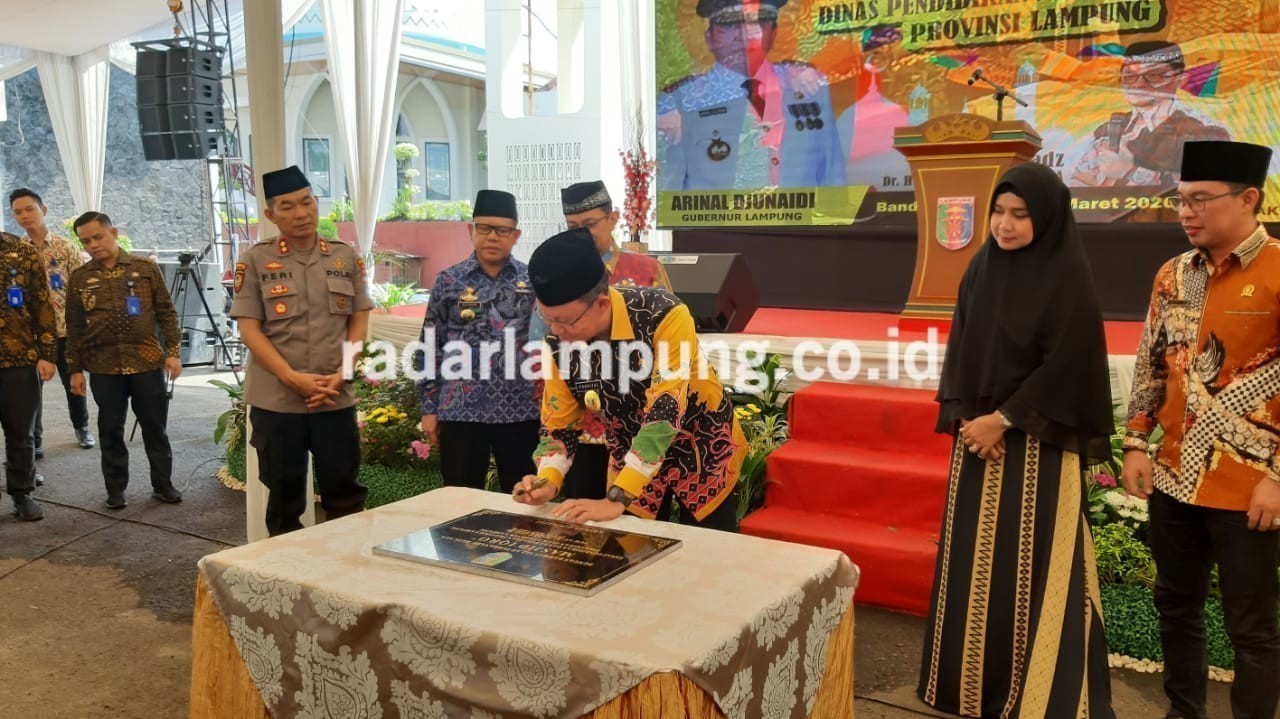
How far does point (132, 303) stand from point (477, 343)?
2477 millimetres

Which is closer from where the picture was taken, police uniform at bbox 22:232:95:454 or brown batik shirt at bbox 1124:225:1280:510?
brown batik shirt at bbox 1124:225:1280:510

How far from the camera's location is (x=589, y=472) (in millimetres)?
2709

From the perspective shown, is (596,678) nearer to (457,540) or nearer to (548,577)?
(548,577)

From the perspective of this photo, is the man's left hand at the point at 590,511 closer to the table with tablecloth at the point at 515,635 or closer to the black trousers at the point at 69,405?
the table with tablecloth at the point at 515,635

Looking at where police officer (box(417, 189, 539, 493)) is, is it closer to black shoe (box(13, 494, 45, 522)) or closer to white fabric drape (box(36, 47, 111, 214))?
black shoe (box(13, 494, 45, 522))

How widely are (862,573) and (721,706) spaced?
7.37 ft

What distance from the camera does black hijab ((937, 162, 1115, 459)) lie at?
231 centimetres

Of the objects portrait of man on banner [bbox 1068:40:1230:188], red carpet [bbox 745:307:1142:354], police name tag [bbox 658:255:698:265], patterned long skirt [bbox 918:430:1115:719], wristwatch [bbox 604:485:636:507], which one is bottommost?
patterned long skirt [bbox 918:430:1115:719]

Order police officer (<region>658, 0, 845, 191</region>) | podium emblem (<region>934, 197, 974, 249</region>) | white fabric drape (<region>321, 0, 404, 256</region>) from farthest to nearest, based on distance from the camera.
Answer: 1. police officer (<region>658, 0, 845, 191</region>)
2. white fabric drape (<region>321, 0, 404, 256</region>)
3. podium emblem (<region>934, 197, 974, 249</region>)

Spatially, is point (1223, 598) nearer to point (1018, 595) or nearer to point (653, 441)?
point (1018, 595)

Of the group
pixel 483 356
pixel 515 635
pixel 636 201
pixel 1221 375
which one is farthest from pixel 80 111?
pixel 1221 375

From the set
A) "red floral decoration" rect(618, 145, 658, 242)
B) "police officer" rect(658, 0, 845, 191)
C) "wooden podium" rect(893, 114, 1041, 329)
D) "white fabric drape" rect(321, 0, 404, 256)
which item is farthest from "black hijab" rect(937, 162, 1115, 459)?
"white fabric drape" rect(321, 0, 404, 256)

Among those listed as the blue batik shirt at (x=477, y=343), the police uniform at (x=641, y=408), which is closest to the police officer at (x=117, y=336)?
the blue batik shirt at (x=477, y=343)

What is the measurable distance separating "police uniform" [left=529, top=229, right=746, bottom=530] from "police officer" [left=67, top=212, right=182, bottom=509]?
3355mm
